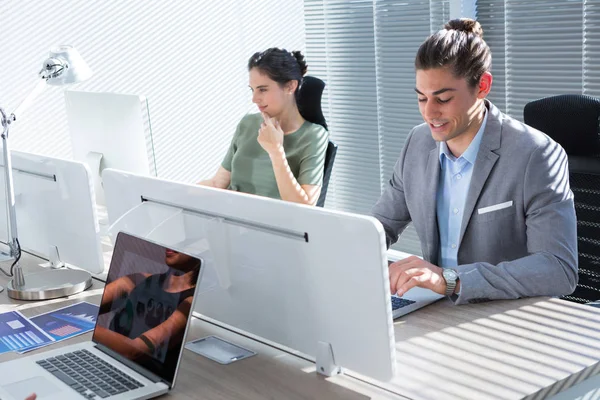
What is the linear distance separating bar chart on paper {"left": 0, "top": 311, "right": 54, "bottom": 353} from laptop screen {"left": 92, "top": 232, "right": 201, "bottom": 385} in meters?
0.19

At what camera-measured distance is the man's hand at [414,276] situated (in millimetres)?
1820

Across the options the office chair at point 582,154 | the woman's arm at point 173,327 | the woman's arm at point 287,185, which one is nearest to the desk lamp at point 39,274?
the woman's arm at point 173,327

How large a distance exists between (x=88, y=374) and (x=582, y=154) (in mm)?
1435

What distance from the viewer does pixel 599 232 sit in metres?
2.31

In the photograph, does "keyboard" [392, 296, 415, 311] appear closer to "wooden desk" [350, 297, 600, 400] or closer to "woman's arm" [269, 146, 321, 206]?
"wooden desk" [350, 297, 600, 400]

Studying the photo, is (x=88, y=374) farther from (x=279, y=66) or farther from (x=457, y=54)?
(x=279, y=66)

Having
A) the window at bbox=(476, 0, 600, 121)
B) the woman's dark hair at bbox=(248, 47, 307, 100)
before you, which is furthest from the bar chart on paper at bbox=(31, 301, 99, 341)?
the window at bbox=(476, 0, 600, 121)

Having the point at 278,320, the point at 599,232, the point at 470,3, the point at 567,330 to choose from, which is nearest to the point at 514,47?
the point at 470,3

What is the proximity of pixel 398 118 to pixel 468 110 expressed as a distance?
79.5 inches

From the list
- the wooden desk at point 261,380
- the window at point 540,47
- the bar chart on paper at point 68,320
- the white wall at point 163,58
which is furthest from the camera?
the white wall at point 163,58

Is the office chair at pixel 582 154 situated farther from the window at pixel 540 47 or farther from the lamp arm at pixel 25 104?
the lamp arm at pixel 25 104

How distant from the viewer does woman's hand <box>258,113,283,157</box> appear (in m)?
2.99

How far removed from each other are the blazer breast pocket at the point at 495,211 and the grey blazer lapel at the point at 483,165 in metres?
0.02

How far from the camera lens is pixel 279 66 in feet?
10.1
